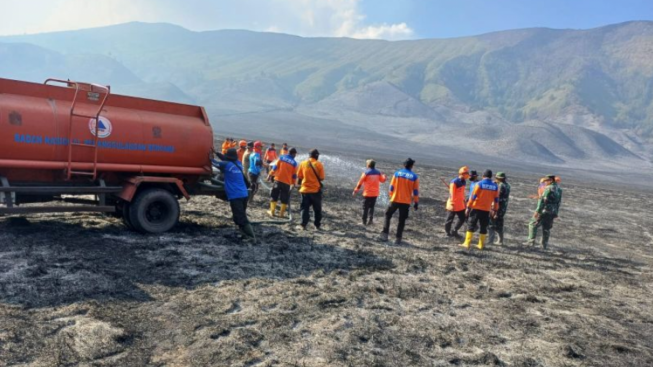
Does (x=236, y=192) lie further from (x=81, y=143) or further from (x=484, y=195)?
(x=484, y=195)

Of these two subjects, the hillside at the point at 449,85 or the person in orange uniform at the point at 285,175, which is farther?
the hillside at the point at 449,85

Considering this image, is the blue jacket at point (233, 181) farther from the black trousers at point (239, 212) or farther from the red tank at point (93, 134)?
the red tank at point (93, 134)

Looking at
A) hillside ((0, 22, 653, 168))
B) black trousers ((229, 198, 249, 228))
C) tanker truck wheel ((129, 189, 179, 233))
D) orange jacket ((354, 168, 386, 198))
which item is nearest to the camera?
A: tanker truck wheel ((129, 189, 179, 233))

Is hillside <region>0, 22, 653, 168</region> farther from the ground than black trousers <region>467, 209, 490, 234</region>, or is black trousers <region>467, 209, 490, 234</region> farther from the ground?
hillside <region>0, 22, 653, 168</region>

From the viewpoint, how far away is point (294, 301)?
618 centimetres

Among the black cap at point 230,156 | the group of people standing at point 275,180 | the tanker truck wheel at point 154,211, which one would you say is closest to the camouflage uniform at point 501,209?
the group of people standing at point 275,180

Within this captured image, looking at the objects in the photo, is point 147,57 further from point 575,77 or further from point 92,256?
point 92,256

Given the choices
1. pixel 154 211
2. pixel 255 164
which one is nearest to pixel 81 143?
pixel 154 211

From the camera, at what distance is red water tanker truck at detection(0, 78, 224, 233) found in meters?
7.31

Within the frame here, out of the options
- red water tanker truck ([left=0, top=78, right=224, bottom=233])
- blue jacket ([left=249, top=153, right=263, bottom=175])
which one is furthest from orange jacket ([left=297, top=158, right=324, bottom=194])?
blue jacket ([left=249, top=153, right=263, bottom=175])

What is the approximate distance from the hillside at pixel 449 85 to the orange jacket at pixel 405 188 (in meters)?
51.7

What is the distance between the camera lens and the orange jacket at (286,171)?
1148 cm

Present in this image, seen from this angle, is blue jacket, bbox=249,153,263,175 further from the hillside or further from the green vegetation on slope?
the green vegetation on slope

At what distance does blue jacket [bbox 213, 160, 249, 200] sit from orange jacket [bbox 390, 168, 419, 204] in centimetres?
315
